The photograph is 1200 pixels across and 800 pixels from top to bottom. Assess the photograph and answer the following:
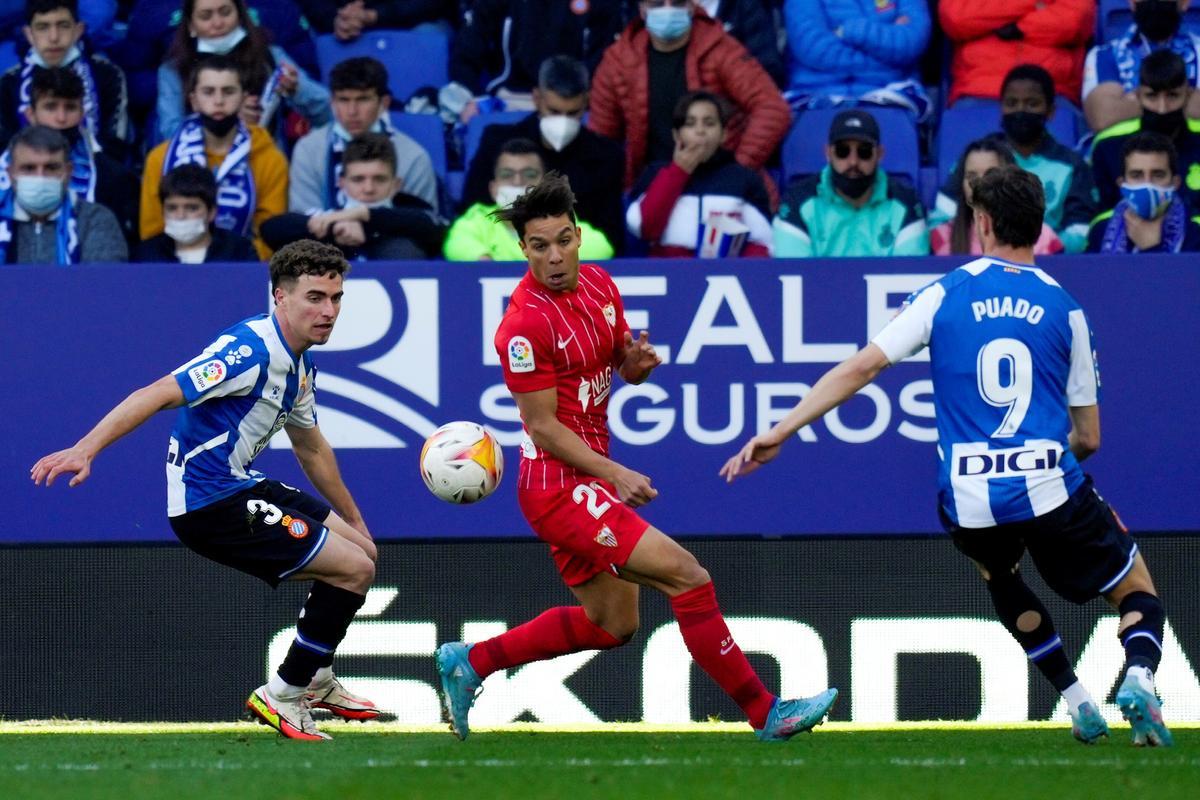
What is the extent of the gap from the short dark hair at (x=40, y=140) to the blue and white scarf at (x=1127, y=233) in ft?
17.0

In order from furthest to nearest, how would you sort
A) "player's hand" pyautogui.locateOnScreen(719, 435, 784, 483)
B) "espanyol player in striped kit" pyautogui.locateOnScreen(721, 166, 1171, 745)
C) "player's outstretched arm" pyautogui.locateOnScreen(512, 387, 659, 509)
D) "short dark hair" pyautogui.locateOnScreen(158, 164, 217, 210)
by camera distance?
"short dark hair" pyautogui.locateOnScreen(158, 164, 217, 210) → "player's outstretched arm" pyautogui.locateOnScreen(512, 387, 659, 509) → "espanyol player in striped kit" pyautogui.locateOnScreen(721, 166, 1171, 745) → "player's hand" pyautogui.locateOnScreen(719, 435, 784, 483)

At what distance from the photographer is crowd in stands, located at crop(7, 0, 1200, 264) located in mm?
9312

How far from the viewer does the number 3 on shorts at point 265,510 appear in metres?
6.65

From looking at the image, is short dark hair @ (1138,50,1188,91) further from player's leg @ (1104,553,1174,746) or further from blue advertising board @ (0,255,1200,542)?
player's leg @ (1104,553,1174,746)

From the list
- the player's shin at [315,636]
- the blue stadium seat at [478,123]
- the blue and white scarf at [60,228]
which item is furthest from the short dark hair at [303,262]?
the blue stadium seat at [478,123]

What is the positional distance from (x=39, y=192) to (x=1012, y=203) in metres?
5.36

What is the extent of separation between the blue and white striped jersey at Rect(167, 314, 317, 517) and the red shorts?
0.98 metres

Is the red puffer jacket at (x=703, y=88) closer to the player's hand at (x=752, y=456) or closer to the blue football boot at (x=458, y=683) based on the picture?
the blue football boot at (x=458, y=683)

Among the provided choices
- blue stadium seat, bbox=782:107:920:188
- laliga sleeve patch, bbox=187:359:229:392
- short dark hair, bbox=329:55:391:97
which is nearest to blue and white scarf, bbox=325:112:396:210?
short dark hair, bbox=329:55:391:97

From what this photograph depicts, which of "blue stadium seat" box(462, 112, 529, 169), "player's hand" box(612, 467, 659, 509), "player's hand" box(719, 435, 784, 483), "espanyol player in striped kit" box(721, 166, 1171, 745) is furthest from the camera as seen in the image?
"blue stadium seat" box(462, 112, 529, 169)

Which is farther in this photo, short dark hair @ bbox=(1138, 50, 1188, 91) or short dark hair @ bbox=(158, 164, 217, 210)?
short dark hair @ bbox=(1138, 50, 1188, 91)

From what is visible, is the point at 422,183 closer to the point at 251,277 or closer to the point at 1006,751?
the point at 251,277

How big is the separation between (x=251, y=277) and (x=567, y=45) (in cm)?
348

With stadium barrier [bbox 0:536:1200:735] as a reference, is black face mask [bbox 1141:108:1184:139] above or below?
above
